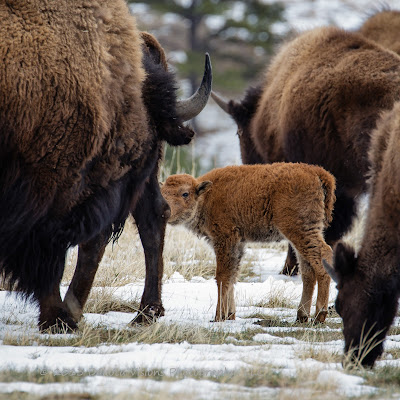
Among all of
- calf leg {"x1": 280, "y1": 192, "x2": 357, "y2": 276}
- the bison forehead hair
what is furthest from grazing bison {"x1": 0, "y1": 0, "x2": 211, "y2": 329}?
calf leg {"x1": 280, "y1": 192, "x2": 357, "y2": 276}

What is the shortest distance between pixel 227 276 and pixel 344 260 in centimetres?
161

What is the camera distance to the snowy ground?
323 centimetres

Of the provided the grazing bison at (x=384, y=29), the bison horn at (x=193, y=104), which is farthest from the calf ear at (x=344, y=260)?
the grazing bison at (x=384, y=29)

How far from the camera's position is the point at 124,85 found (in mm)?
4777

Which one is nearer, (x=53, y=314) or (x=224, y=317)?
(x=53, y=314)

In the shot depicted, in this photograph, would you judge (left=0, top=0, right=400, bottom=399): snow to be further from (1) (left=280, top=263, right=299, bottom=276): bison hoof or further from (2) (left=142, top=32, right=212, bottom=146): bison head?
(1) (left=280, top=263, right=299, bottom=276): bison hoof

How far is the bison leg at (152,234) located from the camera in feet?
18.1

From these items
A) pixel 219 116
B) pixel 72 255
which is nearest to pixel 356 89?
pixel 72 255

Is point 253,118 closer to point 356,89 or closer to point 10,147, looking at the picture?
point 356,89

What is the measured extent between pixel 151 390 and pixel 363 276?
1559 millimetres

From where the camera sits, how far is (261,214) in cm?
563

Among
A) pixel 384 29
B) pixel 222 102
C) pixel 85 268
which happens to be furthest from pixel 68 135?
pixel 384 29

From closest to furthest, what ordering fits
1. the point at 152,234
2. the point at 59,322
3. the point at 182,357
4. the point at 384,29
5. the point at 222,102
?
the point at 182,357 → the point at 59,322 → the point at 152,234 → the point at 384,29 → the point at 222,102

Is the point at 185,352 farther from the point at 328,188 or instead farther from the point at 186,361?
the point at 328,188
